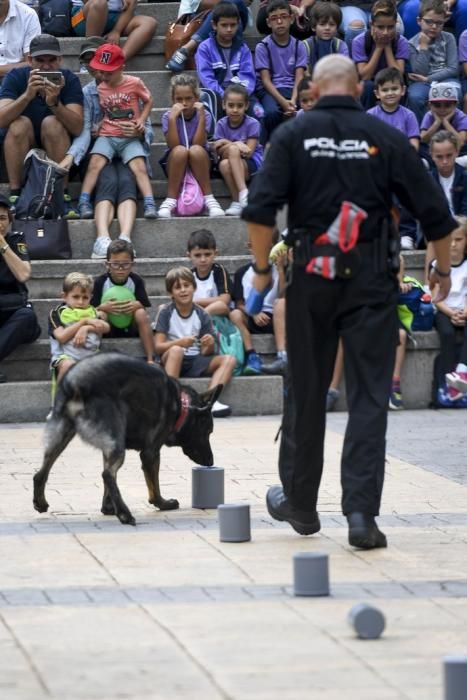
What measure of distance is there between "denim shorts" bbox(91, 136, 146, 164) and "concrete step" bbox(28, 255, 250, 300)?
1.02 metres

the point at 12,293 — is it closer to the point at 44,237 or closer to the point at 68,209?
the point at 44,237

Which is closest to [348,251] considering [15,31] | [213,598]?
[213,598]

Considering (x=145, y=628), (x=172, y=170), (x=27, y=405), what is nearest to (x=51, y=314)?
(x=27, y=405)

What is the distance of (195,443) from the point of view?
861 cm

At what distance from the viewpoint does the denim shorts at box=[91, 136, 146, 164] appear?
13805mm

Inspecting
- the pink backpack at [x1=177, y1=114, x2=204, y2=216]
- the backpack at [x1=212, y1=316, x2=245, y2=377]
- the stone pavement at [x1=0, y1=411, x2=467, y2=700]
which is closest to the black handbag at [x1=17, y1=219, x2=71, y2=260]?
the pink backpack at [x1=177, y1=114, x2=204, y2=216]

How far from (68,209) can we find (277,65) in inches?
96.1

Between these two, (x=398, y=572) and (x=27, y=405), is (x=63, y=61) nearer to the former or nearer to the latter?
(x=27, y=405)

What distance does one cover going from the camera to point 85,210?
540 inches

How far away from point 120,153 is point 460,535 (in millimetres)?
7194

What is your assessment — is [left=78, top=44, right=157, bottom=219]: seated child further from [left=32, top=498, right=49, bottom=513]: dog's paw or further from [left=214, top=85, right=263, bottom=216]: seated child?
[left=32, top=498, right=49, bottom=513]: dog's paw

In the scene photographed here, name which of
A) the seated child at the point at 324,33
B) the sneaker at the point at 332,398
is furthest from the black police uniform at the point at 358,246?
the seated child at the point at 324,33

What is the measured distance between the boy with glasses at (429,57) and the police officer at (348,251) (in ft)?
26.1

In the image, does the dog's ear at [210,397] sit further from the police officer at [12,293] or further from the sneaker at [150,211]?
the sneaker at [150,211]
